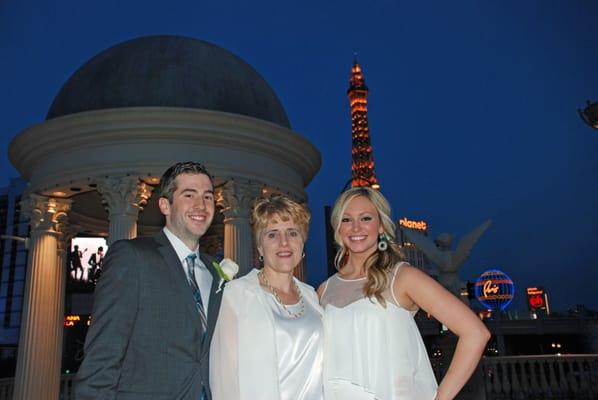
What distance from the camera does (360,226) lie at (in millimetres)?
4105

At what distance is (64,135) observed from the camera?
12289 millimetres

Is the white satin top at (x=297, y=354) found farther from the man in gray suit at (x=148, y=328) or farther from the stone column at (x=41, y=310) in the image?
the stone column at (x=41, y=310)

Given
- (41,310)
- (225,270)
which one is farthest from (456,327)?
(41,310)

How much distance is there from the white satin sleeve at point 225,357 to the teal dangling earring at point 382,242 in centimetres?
132

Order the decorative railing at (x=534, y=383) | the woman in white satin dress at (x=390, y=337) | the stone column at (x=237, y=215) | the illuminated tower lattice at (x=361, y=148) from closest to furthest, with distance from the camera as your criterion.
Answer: the woman in white satin dress at (x=390, y=337) < the stone column at (x=237, y=215) < the decorative railing at (x=534, y=383) < the illuminated tower lattice at (x=361, y=148)

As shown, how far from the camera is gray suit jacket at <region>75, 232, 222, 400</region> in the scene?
313cm

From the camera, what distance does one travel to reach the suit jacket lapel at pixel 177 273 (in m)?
3.46

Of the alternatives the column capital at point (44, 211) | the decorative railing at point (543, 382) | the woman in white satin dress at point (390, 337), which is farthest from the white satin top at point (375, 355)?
the column capital at point (44, 211)

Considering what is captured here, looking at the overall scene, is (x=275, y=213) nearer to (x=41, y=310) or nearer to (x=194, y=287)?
(x=194, y=287)

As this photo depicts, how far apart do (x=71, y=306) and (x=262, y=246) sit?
30.2 m

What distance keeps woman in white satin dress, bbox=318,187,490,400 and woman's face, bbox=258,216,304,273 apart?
0.56 metres

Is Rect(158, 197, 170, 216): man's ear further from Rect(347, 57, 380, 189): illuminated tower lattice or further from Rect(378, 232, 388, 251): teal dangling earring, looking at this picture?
Rect(347, 57, 380, 189): illuminated tower lattice

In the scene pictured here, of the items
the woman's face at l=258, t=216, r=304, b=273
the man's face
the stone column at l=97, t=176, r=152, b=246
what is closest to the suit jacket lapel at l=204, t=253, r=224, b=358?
the man's face

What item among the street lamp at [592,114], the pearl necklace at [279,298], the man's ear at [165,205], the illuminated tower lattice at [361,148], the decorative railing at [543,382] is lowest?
the decorative railing at [543,382]
